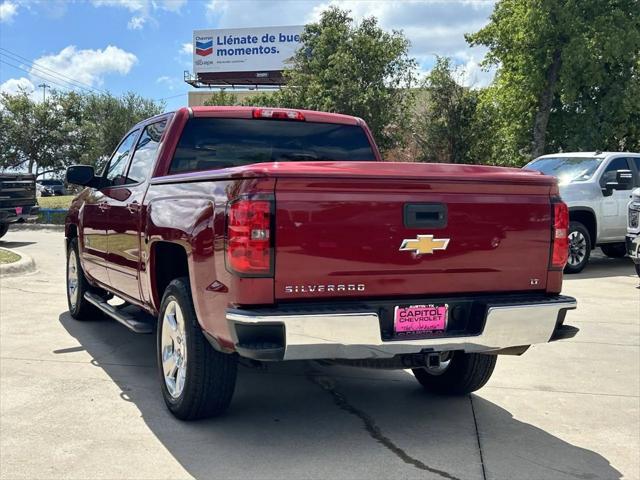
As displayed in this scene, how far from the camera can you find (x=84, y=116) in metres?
39.4

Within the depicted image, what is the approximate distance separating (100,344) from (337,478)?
3375mm

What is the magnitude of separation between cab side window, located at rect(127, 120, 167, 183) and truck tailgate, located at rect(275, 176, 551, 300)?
6.59ft

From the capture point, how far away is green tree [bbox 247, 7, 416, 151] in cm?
2248

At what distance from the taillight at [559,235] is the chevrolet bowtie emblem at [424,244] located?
0.74 m

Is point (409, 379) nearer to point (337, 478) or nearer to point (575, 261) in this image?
point (337, 478)

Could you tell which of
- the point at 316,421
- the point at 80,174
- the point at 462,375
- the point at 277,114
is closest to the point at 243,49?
the point at 80,174

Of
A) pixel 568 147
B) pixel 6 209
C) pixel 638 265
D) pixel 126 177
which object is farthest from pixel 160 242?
pixel 568 147

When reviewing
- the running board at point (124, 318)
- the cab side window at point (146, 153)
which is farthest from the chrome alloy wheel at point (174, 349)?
the cab side window at point (146, 153)

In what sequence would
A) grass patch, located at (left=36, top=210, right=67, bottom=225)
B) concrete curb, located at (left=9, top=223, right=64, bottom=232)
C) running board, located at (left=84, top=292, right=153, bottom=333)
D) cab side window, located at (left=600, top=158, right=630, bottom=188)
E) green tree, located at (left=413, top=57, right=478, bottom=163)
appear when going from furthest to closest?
green tree, located at (left=413, top=57, right=478, bottom=163) → grass patch, located at (left=36, top=210, right=67, bottom=225) → concrete curb, located at (left=9, top=223, right=64, bottom=232) → cab side window, located at (left=600, top=158, right=630, bottom=188) → running board, located at (left=84, top=292, right=153, bottom=333)

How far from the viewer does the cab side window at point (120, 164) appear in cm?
574

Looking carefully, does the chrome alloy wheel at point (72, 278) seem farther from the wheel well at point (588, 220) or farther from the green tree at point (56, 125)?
the green tree at point (56, 125)

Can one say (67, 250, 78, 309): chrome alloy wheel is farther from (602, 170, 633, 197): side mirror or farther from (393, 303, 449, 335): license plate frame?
(602, 170, 633, 197): side mirror

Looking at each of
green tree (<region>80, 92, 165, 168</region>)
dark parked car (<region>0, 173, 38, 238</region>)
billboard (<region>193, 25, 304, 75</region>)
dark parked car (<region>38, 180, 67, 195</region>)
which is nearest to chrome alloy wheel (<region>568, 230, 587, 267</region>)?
dark parked car (<region>0, 173, 38, 238</region>)

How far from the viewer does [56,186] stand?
53125 mm
